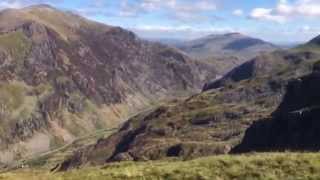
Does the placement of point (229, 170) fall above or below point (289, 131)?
above

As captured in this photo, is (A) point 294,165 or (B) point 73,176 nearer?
(A) point 294,165

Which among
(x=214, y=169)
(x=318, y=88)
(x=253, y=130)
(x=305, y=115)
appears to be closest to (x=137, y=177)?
(x=214, y=169)

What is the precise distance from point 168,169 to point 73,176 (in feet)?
20.0

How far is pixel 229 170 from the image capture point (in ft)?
114

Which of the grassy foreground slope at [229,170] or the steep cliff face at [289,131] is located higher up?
the grassy foreground slope at [229,170]

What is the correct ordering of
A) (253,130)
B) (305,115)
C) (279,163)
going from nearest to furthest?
(279,163), (305,115), (253,130)

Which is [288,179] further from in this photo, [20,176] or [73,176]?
[20,176]

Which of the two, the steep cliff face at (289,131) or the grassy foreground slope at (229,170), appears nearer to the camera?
the grassy foreground slope at (229,170)

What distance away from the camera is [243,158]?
36719 millimetres

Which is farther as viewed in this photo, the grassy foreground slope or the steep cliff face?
the steep cliff face

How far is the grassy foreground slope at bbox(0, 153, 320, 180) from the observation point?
3369cm

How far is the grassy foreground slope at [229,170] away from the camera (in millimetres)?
33688

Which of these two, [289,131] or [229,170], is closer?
[229,170]

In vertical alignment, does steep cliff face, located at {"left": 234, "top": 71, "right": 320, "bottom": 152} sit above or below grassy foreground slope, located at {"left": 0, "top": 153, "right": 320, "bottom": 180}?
below
